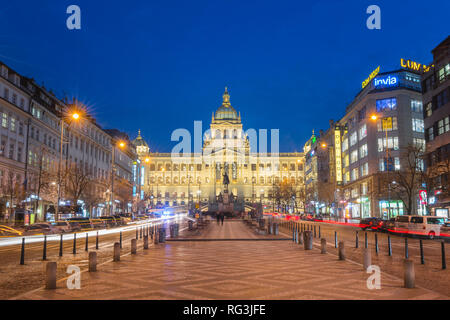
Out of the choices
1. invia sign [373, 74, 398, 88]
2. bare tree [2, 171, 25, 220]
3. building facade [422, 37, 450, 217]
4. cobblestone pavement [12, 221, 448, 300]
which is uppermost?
invia sign [373, 74, 398, 88]

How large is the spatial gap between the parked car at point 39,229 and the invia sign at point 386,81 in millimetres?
56012

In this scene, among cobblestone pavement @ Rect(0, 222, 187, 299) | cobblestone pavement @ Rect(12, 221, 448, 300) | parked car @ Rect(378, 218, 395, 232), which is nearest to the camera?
cobblestone pavement @ Rect(12, 221, 448, 300)

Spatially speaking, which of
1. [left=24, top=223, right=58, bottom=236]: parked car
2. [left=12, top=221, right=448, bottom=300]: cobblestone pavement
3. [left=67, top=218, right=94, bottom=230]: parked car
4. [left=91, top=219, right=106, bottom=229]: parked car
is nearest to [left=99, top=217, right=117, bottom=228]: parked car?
[left=91, top=219, right=106, bottom=229]: parked car

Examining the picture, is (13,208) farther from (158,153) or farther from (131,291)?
(158,153)

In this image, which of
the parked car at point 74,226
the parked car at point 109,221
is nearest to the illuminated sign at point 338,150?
the parked car at point 109,221

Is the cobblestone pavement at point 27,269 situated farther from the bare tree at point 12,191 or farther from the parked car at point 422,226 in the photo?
the bare tree at point 12,191

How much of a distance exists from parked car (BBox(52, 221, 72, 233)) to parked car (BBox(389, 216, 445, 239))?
2832 centimetres

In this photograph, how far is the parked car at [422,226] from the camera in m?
31.1

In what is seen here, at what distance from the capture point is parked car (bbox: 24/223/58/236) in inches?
1369

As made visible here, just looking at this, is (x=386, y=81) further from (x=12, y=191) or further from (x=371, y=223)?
(x=12, y=191)

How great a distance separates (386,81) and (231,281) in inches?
2678

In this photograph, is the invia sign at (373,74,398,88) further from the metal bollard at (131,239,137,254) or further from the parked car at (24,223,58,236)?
the metal bollard at (131,239,137,254)

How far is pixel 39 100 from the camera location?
58.5 m

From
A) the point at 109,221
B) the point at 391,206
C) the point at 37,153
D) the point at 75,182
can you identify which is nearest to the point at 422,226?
the point at 109,221
